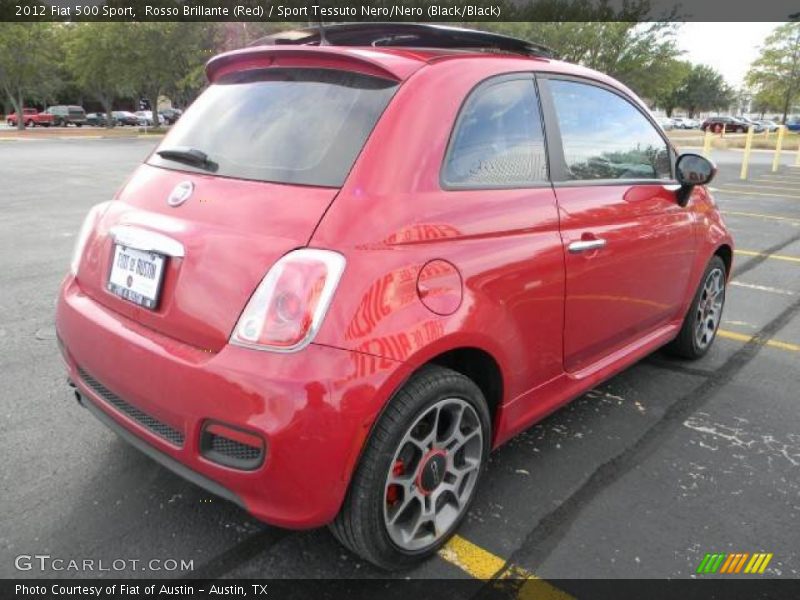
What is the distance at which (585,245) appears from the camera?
106 inches

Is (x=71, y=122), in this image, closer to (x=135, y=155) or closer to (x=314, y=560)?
(x=135, y=155)

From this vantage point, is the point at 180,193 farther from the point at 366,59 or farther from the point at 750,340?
the point at 750,340

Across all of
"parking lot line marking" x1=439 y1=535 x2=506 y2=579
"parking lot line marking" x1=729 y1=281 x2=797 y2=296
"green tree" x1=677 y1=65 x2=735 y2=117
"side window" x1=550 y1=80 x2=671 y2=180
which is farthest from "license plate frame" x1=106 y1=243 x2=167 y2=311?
"green tree" x1=677 y1=65 x2=735 y2=117

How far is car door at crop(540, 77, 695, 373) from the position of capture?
8.94 feet

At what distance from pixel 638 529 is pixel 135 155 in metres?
22.6

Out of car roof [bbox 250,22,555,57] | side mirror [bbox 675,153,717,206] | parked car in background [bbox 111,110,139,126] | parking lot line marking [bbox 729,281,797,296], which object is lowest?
parking lot line marking [bbox 729,281,797,296]

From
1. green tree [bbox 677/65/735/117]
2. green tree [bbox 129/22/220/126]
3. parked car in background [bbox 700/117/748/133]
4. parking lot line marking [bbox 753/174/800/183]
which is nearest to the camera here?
parking lot line marking [bbox 753/174/800/183]

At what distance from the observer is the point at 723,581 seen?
7.35ft

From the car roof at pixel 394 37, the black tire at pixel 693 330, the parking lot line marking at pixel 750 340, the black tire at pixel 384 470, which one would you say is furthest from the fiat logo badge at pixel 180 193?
the parking lot line marking at pixel 750 340

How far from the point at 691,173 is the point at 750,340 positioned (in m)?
1.84

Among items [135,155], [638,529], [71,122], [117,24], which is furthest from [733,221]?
[71,122]

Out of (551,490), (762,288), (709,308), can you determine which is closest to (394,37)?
(551,490)

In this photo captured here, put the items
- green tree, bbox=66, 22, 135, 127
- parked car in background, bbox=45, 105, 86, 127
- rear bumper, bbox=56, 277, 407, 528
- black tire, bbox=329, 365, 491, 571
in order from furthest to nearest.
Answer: parked car in background, bbox=45, 105, 86, 127, green tree, bbox=66, 22, 135, 127, black tire, bbox=329, 365, 491, 571, rear bumper, bbox=56, 277, 407, 528

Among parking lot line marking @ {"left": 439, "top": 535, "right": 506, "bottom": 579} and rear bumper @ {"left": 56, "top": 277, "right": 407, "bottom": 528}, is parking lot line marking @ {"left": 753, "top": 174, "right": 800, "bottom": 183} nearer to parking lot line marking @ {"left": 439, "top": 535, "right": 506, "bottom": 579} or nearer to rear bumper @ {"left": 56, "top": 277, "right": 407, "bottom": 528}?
parking lot line marking @ {"left": 439, "top": 535, "right": 506, "bottom": 579}
